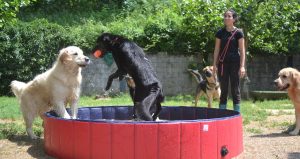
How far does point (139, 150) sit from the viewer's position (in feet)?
16.2

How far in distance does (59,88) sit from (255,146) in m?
3.08

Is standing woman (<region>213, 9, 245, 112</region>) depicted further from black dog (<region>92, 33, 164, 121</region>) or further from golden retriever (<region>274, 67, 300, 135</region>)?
black dog (<region>92, 33, 164, 121</region>)

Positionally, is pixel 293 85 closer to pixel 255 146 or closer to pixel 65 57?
pixel 255 146

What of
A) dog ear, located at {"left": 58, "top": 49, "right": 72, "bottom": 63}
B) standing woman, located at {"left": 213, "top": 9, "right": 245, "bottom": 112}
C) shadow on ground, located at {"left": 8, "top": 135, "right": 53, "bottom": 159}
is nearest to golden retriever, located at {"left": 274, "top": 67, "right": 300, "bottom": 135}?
standing woman, located at {"left": 213, "top": 9, "right": 245, "bottom": 112}

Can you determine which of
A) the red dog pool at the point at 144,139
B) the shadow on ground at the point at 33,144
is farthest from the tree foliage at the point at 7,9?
the red dog pool at the point at 144,139

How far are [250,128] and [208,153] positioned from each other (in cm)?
325

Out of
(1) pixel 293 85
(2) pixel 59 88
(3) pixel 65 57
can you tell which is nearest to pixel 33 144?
(2) pixel 59 88

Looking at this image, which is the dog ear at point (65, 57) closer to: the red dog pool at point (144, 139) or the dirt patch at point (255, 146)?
the red dog pool at point (144, 139)

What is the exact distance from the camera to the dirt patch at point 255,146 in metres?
5.85

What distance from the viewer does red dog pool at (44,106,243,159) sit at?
16.1 ft


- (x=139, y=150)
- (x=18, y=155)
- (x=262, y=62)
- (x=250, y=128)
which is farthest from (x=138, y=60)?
(x=262, y=62)

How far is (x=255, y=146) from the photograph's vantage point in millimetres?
6469

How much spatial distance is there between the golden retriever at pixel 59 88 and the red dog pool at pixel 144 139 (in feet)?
2.86

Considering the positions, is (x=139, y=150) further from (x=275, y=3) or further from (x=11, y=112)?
(x=275, y=3)
